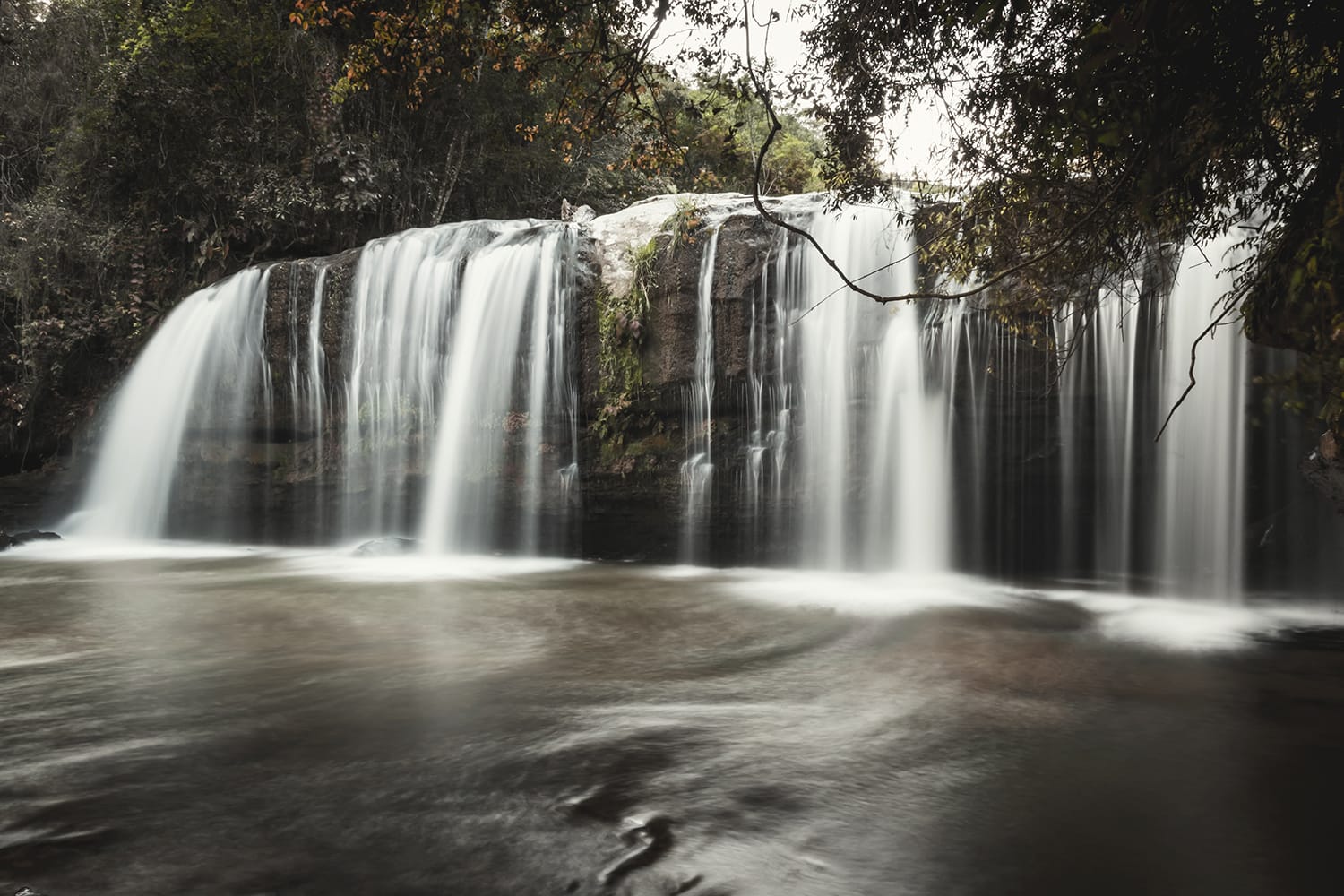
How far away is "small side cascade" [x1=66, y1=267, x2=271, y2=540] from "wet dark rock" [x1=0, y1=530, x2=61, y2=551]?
0.54 metres

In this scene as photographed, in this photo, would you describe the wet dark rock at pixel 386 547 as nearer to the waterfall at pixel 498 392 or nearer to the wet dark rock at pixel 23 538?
the waterfall at pixel 498 392

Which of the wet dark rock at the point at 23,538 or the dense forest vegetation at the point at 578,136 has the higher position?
the dense forest vegetation at the point at 578,136

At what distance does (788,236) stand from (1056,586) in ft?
14.4

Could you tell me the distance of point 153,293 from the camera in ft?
46.8

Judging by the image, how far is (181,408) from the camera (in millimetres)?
12195

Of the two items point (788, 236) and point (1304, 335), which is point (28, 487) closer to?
point (788, 236)

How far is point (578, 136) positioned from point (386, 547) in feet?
22.7

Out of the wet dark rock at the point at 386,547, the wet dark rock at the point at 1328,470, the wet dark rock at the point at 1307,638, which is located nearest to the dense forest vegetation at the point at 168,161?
the wet dark rock at the point at 386,547

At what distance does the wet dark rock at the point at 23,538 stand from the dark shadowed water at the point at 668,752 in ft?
14.0

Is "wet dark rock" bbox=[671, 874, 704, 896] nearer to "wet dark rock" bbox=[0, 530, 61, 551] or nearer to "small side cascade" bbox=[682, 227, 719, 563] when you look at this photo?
"small side cascade" bbox=[682, 227, 719, 563]

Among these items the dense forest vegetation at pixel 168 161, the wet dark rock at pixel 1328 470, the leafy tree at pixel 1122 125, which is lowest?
the wet dark rock at pixel 1328 470

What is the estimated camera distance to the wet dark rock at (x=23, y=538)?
1075 cm

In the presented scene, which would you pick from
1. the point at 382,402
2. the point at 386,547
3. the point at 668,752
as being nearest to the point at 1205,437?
the point at 668,752

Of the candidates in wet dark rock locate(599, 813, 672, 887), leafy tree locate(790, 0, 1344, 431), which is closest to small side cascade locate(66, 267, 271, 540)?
leafy tree locate(790, 0, 1344, 431)
